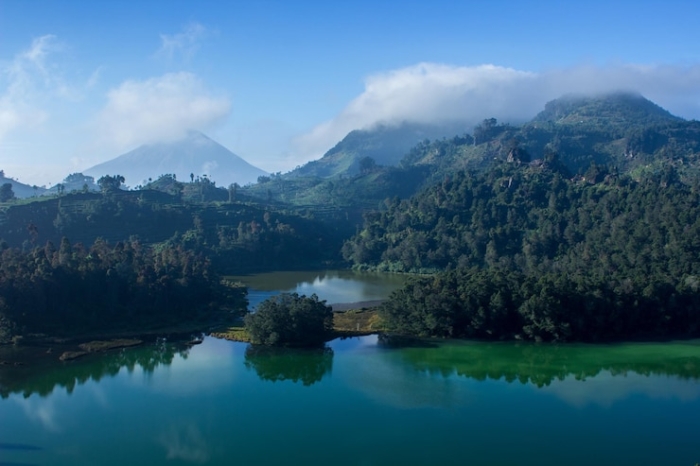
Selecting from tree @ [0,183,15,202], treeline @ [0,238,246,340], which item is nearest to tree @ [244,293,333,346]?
treeline @ [0,238,246,340]

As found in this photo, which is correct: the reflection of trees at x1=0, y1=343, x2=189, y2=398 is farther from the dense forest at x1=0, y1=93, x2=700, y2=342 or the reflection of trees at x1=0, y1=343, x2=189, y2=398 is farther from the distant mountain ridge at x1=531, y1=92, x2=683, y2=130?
the distant mountain ridge at x1=531, y1=92, x2=683, y2=130

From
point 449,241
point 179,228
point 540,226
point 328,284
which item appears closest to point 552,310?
point 328,284

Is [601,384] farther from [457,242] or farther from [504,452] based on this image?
[457,242]

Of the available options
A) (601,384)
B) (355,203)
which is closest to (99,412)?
(601,384)

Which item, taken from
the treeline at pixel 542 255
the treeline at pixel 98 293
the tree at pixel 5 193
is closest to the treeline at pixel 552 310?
the treeline at pixel 542 255

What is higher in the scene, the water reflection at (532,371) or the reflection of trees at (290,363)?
the reflection of trees at (290,363)

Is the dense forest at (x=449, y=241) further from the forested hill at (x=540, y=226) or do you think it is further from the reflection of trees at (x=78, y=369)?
the reflection of trees at (x=78, y=369)
